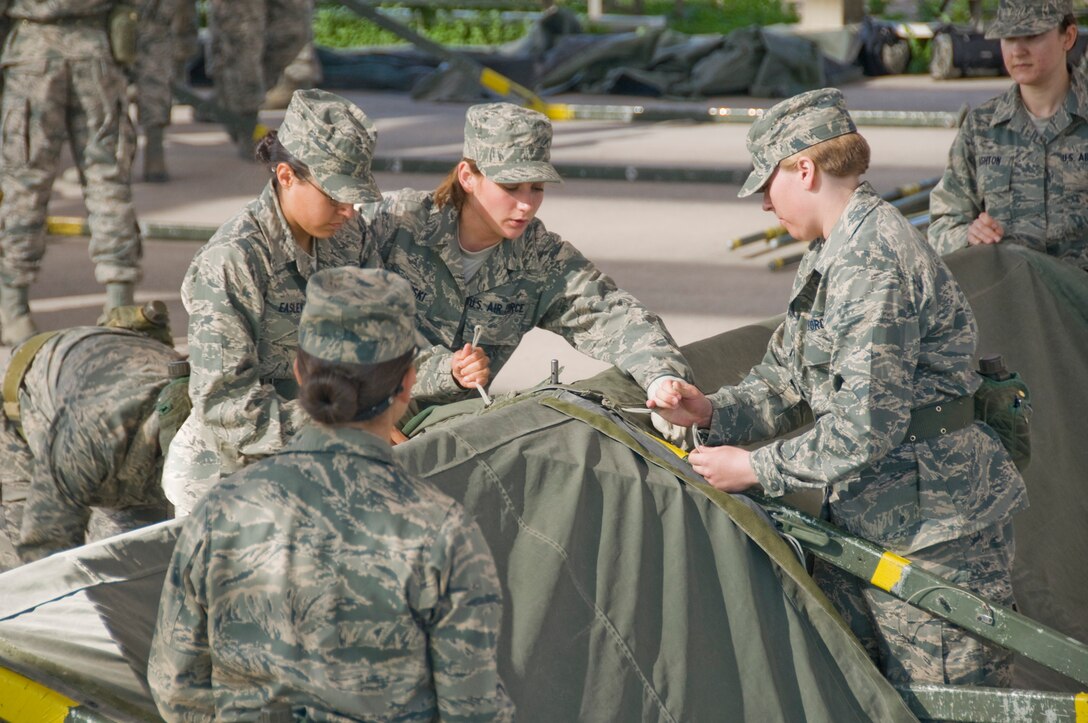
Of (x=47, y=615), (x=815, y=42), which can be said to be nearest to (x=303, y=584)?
(x=47, y=615)

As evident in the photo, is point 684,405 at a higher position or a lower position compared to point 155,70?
higher

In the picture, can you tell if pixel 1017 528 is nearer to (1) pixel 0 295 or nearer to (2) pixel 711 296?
(2) pixel 711 296

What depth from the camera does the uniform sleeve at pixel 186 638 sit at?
6.41 feet

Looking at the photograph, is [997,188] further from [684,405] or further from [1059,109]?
[684,405]

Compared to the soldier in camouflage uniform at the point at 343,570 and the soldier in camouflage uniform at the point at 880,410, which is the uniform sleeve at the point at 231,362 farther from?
the soldier in camouflage uniform at the point at 343,570

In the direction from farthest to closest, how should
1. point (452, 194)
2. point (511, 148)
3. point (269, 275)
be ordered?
point (452, 194)
point (511, 148)
point (269, 275)

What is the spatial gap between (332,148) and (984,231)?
233 centimetres

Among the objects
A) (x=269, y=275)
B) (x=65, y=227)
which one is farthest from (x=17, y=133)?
(x=269, y=275)

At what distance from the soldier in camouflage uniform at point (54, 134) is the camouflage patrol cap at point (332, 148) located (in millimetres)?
3392

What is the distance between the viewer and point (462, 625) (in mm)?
1909

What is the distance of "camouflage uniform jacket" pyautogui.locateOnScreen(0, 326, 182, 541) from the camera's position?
3643mm

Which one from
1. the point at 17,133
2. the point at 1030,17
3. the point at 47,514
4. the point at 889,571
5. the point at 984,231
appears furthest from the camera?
the point at 17,133

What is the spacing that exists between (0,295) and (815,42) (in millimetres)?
9871

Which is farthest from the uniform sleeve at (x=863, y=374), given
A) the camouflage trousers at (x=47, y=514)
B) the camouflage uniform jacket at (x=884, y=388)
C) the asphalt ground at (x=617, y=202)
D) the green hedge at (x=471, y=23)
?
the green hedge at (x=471, y=23)
